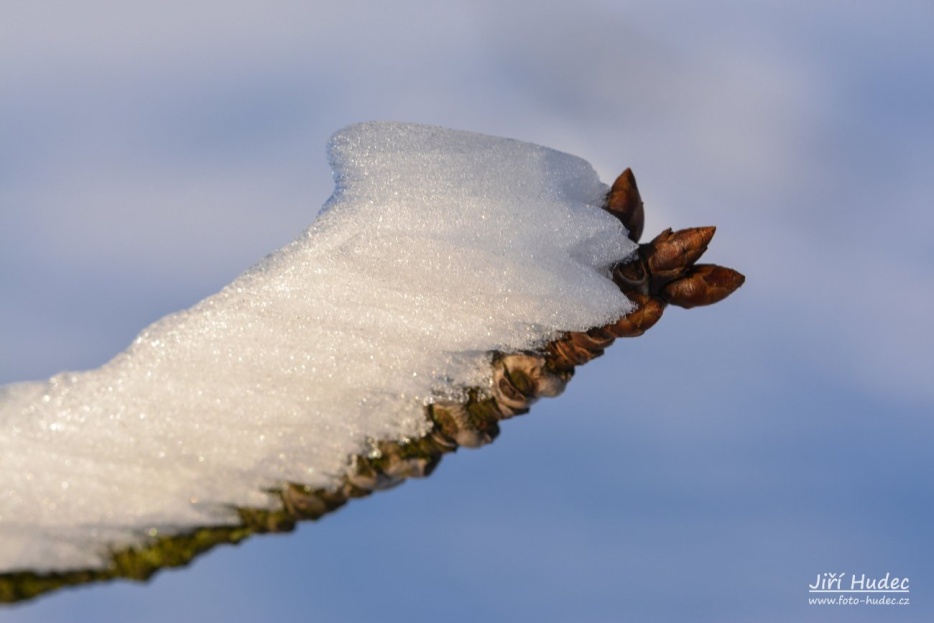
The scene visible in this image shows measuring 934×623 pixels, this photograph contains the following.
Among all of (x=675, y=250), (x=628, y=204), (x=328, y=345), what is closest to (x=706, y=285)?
(x=675, y=250)

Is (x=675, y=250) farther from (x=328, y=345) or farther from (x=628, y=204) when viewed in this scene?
(x=328, y=345)

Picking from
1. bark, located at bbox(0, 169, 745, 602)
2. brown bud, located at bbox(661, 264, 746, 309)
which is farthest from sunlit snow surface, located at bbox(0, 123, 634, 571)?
brown bud, located at bbox(661, 264, 746, 309)

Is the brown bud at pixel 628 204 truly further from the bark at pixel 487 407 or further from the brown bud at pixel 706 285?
the brown bud at pixel 706 285

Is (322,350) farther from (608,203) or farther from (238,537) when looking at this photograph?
(608,203)

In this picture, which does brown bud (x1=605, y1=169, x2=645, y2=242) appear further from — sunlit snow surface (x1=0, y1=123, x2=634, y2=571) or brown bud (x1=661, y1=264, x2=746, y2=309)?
brown bud (x1=661, y1=264, x2=746, y2=309)

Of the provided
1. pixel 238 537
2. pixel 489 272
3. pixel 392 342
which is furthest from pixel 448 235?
pixel 238 537
